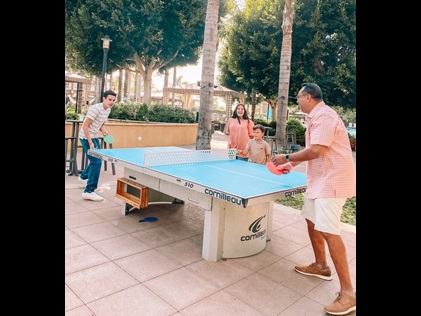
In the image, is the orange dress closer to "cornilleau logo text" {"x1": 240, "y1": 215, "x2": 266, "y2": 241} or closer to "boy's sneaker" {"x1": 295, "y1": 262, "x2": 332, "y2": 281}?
"cornilleau logo text" {"x1": 240, "y1": 215, "x2": 266, "y2": 241}

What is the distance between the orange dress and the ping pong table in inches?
58.4

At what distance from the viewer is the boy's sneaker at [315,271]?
11.8 ft

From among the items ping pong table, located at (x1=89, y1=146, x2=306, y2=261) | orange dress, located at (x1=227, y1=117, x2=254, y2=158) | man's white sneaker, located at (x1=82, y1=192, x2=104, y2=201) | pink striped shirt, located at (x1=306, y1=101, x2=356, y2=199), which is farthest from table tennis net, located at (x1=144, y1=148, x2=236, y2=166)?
pink striped shirt, located at (x1=306, y1=101, x2=356, y2=199)

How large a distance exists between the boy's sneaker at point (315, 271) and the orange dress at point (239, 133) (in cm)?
283

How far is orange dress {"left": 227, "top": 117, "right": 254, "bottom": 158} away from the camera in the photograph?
621 centimetres

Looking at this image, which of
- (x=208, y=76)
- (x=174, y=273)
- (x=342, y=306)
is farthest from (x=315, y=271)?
(x=208, y=76)

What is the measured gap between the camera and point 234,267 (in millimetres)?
3729

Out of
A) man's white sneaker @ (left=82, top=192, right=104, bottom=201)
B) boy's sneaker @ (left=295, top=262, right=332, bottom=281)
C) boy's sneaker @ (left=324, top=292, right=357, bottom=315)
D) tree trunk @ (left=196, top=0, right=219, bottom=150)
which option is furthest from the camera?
tree trunk @ (left=196, top=0, right=219, bottom=150)
